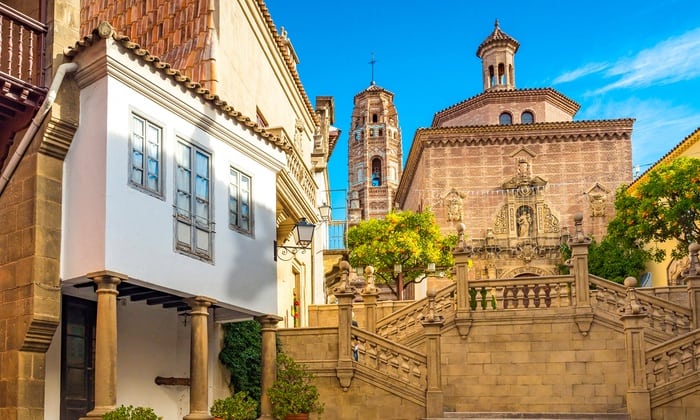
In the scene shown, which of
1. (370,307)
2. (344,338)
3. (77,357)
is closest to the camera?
(77,357)

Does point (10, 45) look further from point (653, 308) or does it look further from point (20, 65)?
point (653, 308)

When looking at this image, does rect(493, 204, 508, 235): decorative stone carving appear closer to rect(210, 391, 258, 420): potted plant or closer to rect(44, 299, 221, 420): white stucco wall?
rect(44, 299, 221, 420): white stucco wall

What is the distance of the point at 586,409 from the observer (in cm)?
2050

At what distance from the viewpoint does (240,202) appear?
15.7 metres

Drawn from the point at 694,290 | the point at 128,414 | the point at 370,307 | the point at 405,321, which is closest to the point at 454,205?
the point at 370,307

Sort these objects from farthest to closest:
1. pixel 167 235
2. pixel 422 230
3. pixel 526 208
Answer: pixel 526 208 → pixel 422 230 → pixel 167 235

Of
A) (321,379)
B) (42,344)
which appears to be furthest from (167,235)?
(321,379)

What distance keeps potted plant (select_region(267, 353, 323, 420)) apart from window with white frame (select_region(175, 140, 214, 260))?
3.52m

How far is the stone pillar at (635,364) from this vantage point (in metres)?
18.3

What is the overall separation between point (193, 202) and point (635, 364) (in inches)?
388

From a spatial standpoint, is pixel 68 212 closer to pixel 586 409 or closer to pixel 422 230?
pixel 586 409

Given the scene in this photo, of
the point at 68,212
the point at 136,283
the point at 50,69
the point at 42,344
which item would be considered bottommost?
the point at 42,344

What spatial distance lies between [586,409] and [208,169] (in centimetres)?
1083

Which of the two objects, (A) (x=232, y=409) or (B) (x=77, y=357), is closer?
(B) (x=77, y=357)
